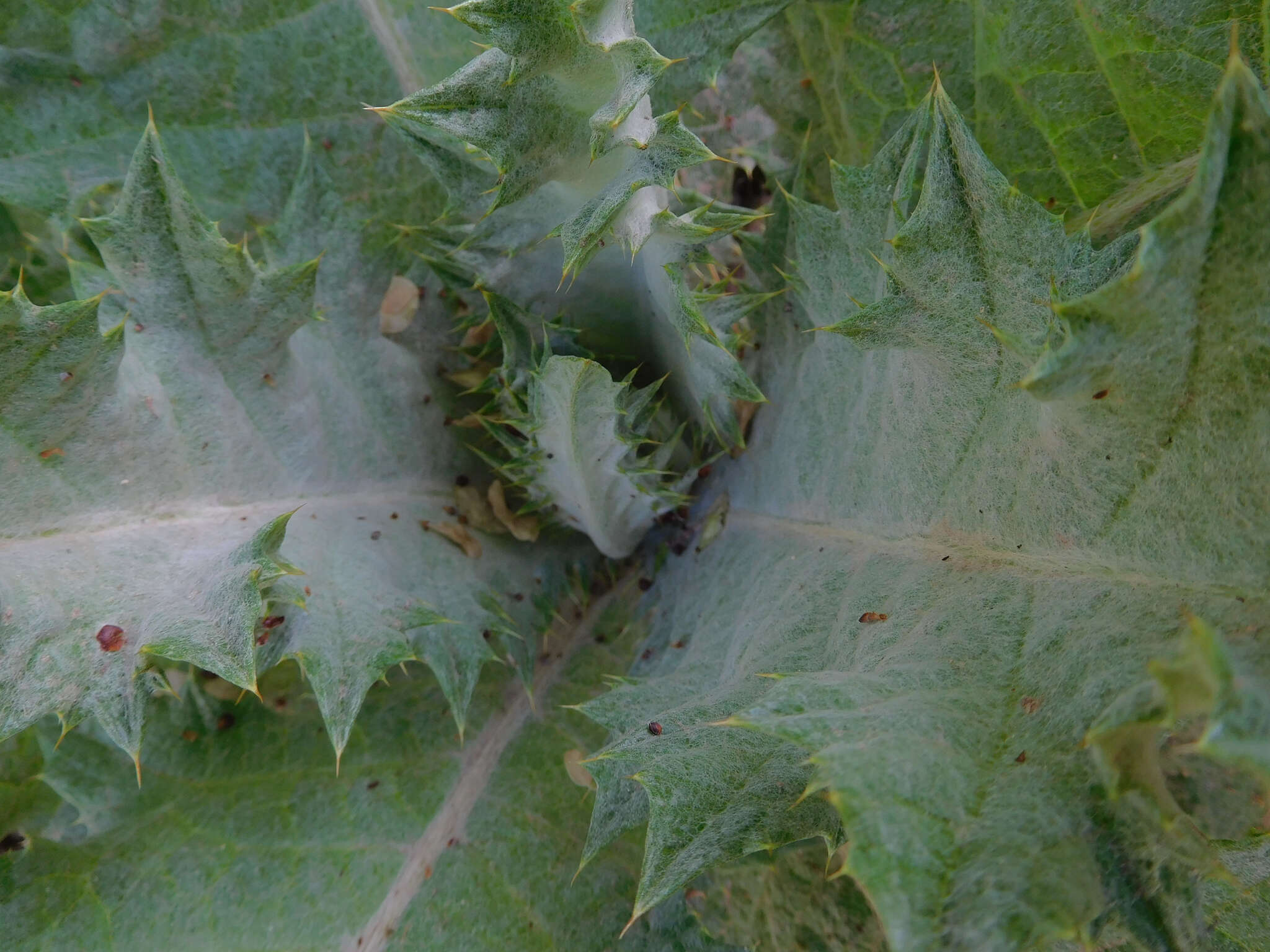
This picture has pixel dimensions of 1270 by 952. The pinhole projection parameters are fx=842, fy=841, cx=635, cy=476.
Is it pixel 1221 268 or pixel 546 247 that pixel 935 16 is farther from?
pixel 1221 268

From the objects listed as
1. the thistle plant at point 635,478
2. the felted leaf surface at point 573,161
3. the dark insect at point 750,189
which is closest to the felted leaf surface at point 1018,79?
the thistle plant at point 635,478

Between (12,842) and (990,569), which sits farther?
(12,842)

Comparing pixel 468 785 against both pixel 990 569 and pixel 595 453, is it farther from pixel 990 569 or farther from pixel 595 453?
pixel 990 569

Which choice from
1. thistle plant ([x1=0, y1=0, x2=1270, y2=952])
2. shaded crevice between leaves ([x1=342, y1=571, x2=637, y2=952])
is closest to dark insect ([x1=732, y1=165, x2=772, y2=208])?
thistle plant ([x1=0, y1=0, x2=1270, y2=952])

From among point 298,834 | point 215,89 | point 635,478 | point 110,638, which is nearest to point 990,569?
point 635,478

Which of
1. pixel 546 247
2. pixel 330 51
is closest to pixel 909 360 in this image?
pixel 546 247

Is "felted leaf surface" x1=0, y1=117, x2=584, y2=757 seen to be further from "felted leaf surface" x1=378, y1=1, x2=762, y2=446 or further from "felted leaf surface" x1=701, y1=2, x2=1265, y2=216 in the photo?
"felted leaf surface" x1=701, y1=2, x2=1265, y2=216
